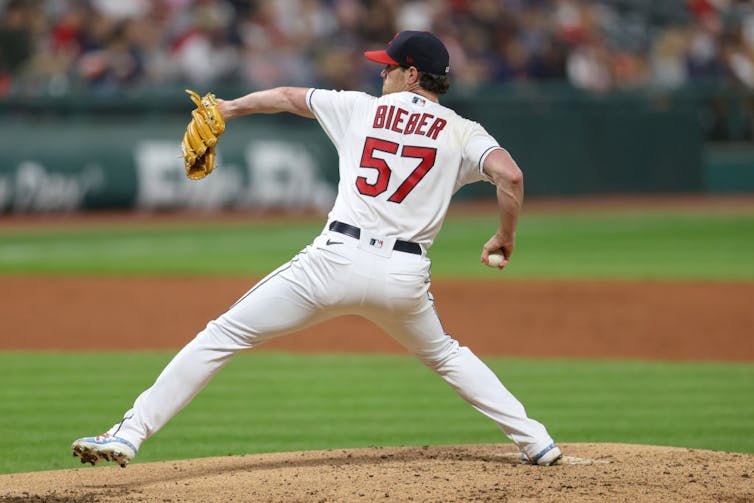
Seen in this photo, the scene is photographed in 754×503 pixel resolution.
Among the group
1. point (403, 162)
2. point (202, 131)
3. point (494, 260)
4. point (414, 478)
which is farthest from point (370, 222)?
point (414, 478)

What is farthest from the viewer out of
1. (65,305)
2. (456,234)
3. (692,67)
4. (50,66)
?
(692,67)

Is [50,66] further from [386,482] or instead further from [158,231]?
[386,482]

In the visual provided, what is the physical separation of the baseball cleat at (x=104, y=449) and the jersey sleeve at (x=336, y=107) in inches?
61.1

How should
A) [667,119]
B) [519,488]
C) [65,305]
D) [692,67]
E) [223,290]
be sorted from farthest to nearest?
[692,67] → [667,119] → [223,290] → [65,305] → [519,488]

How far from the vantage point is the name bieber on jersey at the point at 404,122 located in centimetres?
522

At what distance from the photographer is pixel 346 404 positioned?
25.7 feet

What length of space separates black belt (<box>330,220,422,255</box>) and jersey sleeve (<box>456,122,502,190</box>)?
341mm

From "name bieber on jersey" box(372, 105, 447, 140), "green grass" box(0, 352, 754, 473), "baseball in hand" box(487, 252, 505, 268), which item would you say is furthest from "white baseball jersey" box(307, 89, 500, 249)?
"green grass" box(0, 352, 754, 473)

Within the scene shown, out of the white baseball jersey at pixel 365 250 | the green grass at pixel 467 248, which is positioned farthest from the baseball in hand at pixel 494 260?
the green grass at pixel 467 248

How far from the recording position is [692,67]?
23.8 meters

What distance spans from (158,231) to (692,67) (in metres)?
11.4

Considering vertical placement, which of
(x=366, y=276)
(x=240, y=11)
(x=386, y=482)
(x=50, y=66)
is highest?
(x=240, y=11)

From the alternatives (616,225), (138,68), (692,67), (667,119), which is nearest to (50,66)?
(138,68)

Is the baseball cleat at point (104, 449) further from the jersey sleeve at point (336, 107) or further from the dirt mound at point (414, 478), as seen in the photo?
the jersey sleeve at point (336, 107)
